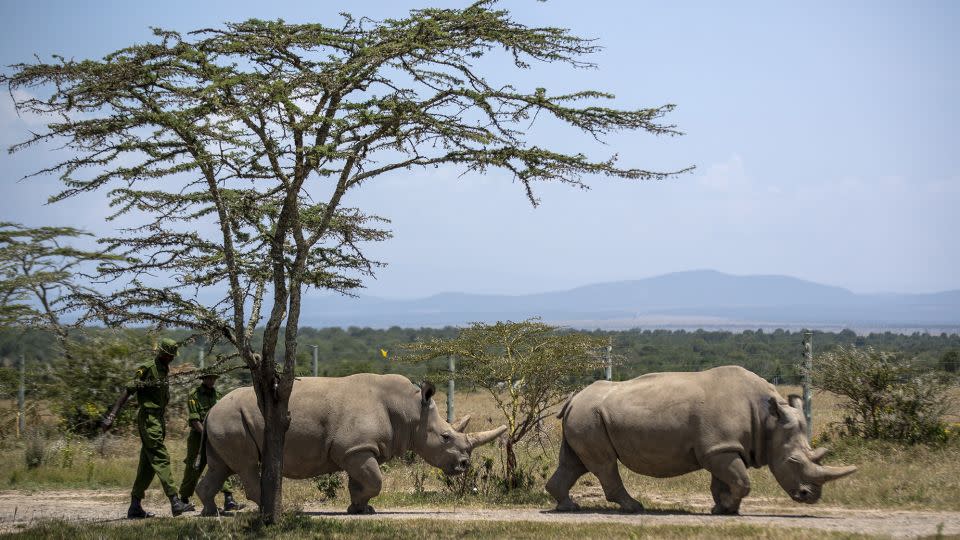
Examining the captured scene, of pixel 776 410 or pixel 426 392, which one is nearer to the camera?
pixel 776 410

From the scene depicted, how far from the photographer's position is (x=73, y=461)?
19641mm

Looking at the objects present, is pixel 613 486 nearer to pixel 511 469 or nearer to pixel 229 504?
pixel 511 469

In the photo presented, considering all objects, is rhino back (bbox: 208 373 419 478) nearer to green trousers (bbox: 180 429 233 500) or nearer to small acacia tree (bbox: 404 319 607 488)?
green trousers (bbox: 180 429 233 500)

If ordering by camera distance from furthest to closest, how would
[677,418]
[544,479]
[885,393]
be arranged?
[885,393] → [544,479] → [677,418]

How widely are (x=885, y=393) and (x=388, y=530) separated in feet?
36.2

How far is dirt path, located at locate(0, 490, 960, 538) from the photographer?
11.6m

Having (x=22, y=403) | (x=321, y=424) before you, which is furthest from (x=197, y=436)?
(x=22, y=403)

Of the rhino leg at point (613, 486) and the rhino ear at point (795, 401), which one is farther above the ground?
the rhino ear at point (795, 401)

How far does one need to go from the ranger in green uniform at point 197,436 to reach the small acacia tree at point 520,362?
3.53 metres

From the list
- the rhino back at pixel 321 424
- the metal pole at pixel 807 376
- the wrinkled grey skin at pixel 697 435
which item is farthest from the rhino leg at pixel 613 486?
the metal pole at pixel 807 376

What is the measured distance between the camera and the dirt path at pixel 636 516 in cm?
1162

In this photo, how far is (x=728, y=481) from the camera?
42.2 ft

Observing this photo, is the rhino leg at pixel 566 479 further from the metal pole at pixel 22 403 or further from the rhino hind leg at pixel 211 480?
the metal pole at pixel 22 403

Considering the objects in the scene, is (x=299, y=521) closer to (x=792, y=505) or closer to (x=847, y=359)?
(x=792, y=505)
